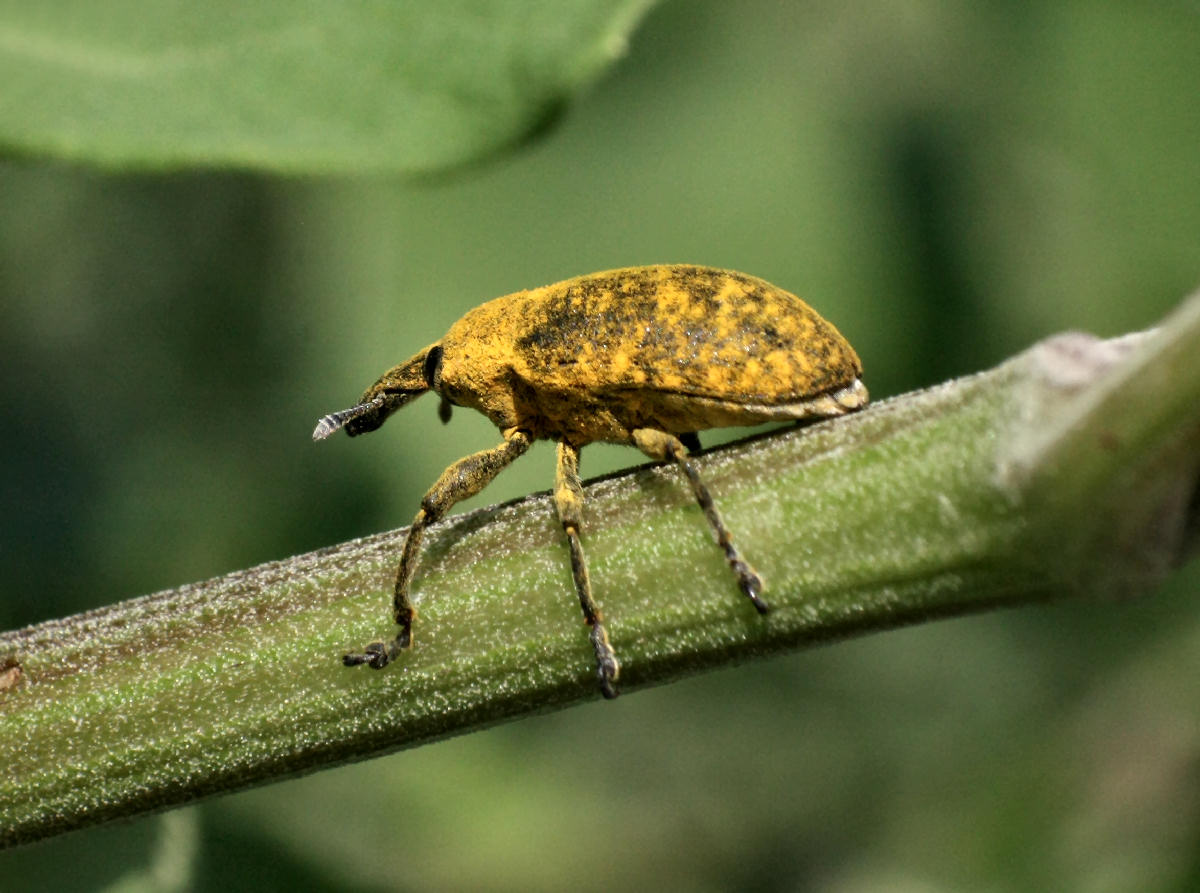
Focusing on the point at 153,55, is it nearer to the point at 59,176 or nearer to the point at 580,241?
the point at 580,241

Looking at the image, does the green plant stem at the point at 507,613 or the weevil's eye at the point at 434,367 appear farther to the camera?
the weevil's eye at the point at 434,367

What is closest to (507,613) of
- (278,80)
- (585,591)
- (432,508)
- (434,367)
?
(585,591)

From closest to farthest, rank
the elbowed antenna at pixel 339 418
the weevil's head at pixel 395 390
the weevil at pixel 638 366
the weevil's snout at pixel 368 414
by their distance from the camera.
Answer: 1. the weevil at pixel 638 366
2. the elbowed antenna at pixel 339 418
3. the weevil's snout at pixel 368 414
4. the weevil's head at pixel 395 390

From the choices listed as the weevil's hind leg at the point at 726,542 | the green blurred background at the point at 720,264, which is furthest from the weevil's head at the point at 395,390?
the weevil's hind leg at the point at 726,542

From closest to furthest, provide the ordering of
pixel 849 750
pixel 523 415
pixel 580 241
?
pixel 523 415 → pixel 580 241 → pixel 849 750

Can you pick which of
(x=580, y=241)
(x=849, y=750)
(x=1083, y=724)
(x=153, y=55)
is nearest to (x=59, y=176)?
(x=580, y=241)

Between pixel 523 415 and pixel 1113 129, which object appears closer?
pixel 523 415

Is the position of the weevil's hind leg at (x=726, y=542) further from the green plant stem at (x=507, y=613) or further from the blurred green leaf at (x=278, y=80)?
the blurred green leaf at (x=278, y=80)

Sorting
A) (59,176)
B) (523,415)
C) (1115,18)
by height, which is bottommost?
(523,415)

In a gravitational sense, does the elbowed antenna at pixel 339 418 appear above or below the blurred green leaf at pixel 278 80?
below
